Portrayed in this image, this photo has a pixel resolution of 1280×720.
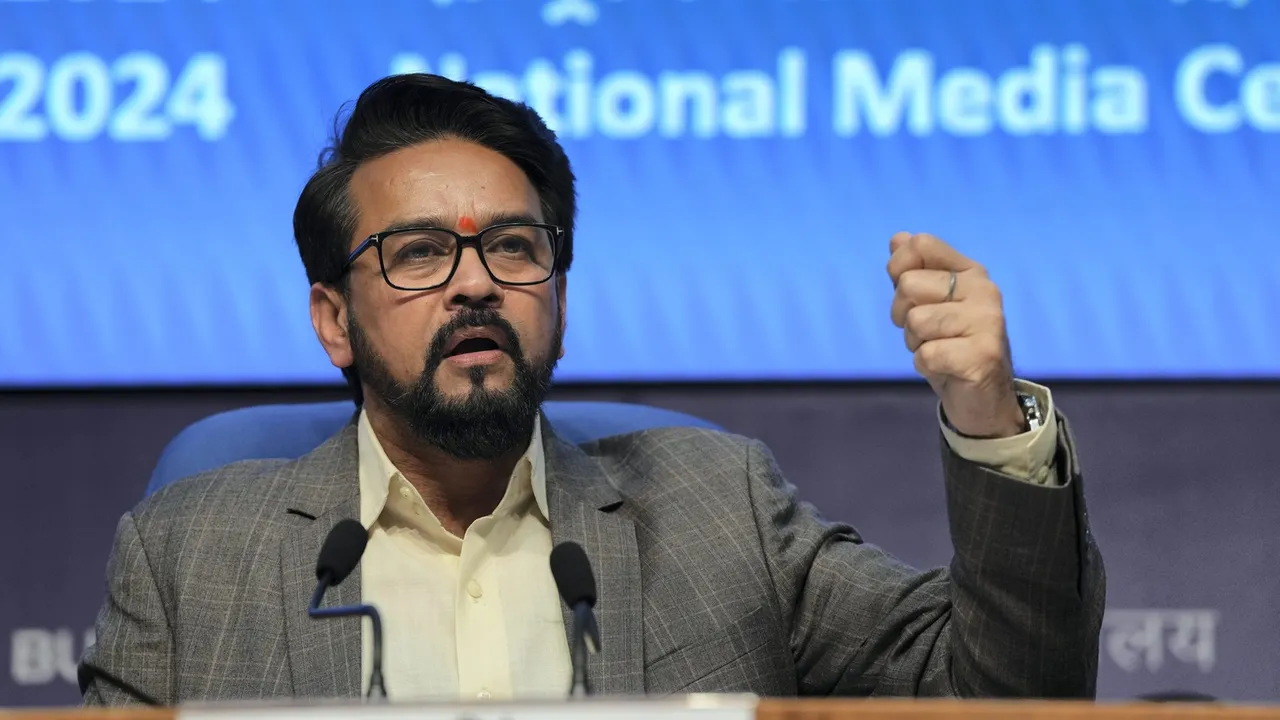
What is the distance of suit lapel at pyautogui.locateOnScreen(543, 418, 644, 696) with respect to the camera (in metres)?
1.81

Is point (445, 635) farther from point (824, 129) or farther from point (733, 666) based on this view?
point (824, 129)

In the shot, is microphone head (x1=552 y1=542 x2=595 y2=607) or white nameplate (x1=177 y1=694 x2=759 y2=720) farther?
microphone head (x1=552 y1=542 x2=595 y2=607)

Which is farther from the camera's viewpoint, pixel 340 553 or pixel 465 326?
pixel 465 326

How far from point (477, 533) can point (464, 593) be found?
0.31 ft

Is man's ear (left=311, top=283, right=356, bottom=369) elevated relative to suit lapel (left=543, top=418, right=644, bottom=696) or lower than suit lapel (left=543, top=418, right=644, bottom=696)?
elevated

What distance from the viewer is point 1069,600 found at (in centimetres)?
157

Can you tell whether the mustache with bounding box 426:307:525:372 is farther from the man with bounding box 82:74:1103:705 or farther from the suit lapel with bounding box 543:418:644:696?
the suit lapel with bounding box 543:418:644:696

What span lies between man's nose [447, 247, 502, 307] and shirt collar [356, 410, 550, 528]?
215 mm

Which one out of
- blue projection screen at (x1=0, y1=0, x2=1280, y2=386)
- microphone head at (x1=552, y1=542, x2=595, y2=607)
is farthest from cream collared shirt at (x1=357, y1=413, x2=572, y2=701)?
blue projection screen at (x1=0, y1=0, x2=1280, y2=386)

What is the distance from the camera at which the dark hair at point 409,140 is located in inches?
81.4

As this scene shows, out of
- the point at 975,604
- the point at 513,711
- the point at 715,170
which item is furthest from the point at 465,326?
the point at 715,170

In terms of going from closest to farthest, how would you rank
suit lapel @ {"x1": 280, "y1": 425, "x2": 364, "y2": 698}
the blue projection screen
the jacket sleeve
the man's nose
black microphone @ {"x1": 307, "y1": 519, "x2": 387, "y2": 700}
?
black microphone @ {"x1": 307, "y1": 519, "x2": 387, "y2": 700} < the jacket sleeve < suit lapel @ {"x1": 280, "y1": 425, "x2": 364, "y2": 698} < the man's nose < the blue projection screen

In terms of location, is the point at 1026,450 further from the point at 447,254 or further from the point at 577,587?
the point at 447,254

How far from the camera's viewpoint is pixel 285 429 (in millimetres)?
2244
